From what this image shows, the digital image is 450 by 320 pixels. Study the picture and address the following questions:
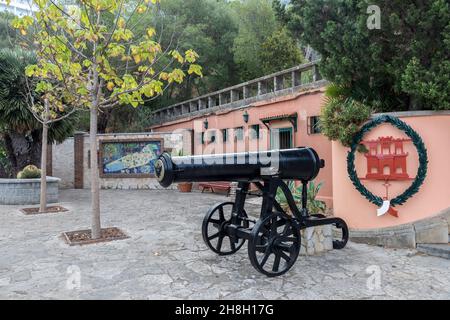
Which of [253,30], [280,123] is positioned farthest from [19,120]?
[253,30]

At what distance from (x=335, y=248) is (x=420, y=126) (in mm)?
2221

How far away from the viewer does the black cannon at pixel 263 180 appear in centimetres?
412

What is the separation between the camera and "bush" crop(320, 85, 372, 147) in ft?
19.1

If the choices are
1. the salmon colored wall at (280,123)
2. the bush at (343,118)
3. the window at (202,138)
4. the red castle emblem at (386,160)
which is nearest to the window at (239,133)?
the salmon colored wall at (280,123)

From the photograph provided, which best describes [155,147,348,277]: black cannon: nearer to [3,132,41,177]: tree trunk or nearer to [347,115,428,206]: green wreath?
[347,115,428,206]: green wreath

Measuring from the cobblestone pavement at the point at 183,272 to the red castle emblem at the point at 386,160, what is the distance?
1077mm

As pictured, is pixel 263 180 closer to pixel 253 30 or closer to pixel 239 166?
pixel 239 166

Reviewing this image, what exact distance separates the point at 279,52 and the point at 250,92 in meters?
3.51

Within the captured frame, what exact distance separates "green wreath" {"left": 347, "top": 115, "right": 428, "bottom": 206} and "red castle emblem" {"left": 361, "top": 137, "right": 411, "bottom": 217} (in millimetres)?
120

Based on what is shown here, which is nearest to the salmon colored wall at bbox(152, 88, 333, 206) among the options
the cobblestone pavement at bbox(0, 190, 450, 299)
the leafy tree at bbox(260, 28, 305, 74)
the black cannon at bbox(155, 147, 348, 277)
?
the cobblestone pavement at bbox(0, 190, 450, 299)

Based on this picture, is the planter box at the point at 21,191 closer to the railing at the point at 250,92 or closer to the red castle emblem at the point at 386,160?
the railing at the point at 250,92

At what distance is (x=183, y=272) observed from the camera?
4.48 m
